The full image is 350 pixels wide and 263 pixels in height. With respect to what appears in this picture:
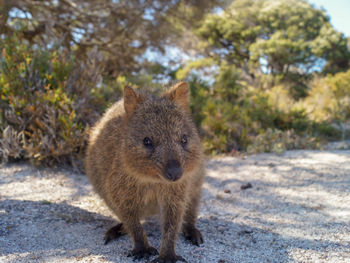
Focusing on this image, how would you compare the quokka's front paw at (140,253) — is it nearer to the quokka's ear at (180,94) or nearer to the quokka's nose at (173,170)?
the quokka's nose at (173,170)

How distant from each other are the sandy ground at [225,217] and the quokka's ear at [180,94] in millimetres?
1522

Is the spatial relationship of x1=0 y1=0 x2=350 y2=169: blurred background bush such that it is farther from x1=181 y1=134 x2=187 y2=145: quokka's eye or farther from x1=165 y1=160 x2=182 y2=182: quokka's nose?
x1=165 y1=160 x2=182 y2=182: quokka's nose

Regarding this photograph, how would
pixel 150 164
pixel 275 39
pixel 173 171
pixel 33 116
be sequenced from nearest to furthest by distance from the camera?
pixel 173 171, pixel 150 164, pixel 33 116, pixel 275 39

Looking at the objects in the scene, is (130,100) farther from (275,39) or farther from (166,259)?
(275,39)

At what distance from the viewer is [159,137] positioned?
8.45 feet

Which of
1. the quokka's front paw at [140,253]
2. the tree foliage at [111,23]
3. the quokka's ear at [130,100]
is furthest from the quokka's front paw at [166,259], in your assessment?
the tree foliage at [111,23]

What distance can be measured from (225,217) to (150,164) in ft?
6.23

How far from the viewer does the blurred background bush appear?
5371 mm

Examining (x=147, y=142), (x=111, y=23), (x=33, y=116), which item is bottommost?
(x=147, y=142)

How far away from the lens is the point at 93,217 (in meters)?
3.85

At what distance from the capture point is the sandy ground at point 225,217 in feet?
9.46

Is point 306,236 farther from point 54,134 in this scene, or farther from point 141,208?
point 54,134

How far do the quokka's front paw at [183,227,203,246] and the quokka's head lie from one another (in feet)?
3.35

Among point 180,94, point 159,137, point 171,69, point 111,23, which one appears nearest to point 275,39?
point 171,69
